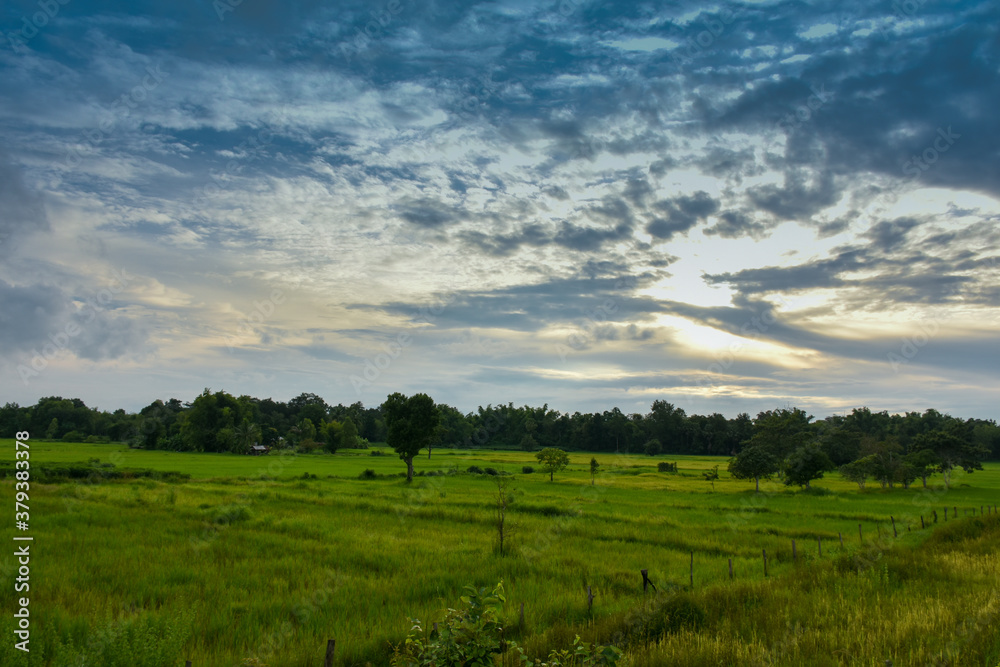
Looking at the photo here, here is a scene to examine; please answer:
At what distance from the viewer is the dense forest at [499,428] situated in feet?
325

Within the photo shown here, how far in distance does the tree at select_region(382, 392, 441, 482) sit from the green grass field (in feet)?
73.8

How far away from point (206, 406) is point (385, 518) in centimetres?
9025

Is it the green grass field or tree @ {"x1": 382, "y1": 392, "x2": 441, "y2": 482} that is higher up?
tree @ {"x1": 382, "y1": 392, "x2": 441, "y2": 482}

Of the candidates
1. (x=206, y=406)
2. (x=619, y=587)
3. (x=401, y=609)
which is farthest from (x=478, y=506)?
(x=206, y=406)

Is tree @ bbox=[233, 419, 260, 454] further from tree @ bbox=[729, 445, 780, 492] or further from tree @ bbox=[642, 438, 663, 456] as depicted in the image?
tree @ bbox=[642, 438, 663, 456]

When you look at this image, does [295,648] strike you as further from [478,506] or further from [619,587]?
[478,506]

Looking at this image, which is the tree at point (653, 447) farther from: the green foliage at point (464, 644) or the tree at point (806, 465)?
the green foliage at point (464, 644)

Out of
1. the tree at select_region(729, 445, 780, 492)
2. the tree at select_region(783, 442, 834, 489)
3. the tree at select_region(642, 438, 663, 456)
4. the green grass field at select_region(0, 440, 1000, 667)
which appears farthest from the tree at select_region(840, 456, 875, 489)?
the tree at select_region(642, 438, 663, 456)

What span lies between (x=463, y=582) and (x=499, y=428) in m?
159

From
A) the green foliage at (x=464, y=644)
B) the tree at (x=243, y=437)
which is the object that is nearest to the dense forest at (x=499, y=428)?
the tree at (x=243, y=437)

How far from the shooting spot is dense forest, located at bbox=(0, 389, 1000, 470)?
99125 mm

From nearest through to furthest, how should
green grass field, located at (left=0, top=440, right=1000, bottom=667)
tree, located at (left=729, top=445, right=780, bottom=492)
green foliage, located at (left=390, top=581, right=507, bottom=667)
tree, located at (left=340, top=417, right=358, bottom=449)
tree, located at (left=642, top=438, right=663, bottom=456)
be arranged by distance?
1. green foliage, located at (left=390, top=581, right=507, bottom=667)
2. green grass field, located at (left=0, top=440, right=1000, bottom=667)
3. tree, located at (left=729, top=445, right=780, bottom=492)
4. tree, located at (left=340, top=417, right=358, bottom=449)
5. tree, located at (left=642, top=438, right=663, bottom=456)

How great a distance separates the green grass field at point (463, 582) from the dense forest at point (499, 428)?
181 feet

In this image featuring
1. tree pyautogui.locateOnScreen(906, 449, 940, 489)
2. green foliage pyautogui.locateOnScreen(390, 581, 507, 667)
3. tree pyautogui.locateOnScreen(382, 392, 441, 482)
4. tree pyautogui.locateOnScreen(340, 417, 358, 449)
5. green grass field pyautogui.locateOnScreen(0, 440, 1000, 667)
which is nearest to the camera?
green foliage pyautogui.locateOnScreen(390, 581, 507, 667)
